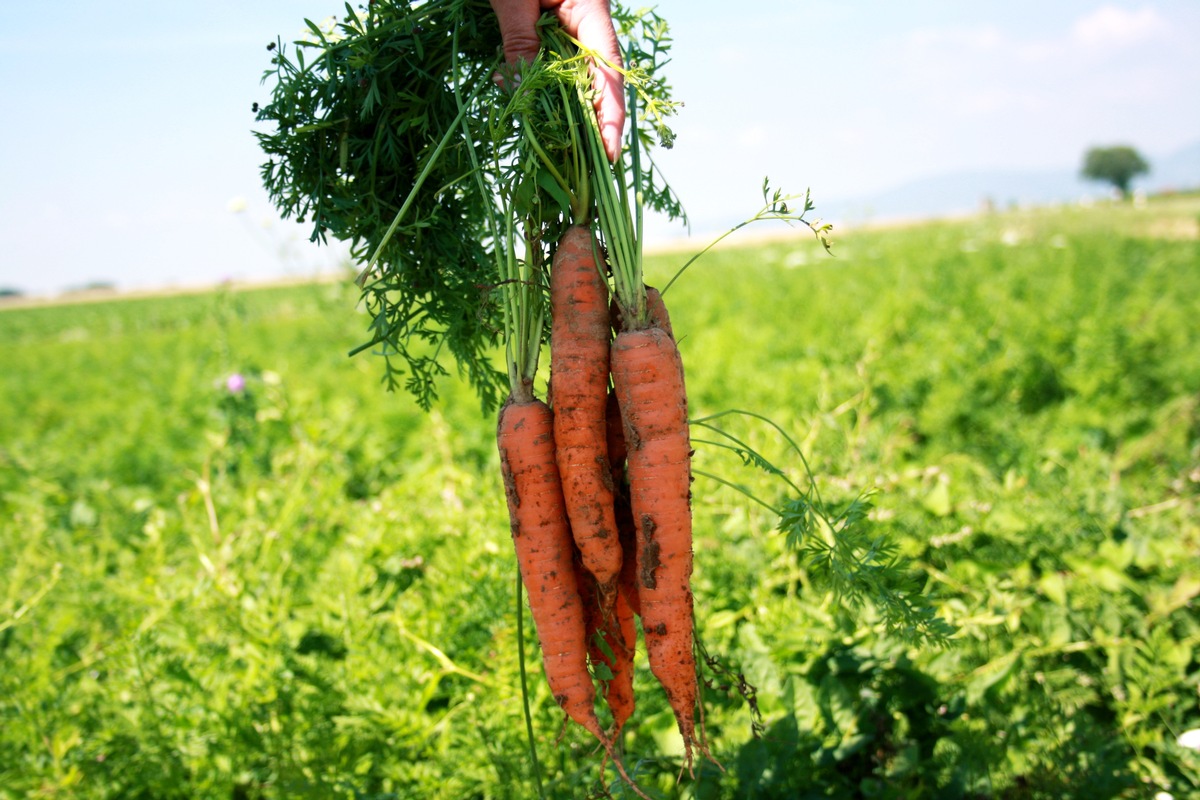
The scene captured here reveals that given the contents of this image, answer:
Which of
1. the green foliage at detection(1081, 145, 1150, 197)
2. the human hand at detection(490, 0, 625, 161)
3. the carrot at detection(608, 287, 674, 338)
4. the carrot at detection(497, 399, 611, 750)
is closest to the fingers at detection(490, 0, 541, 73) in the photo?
the human hand at detection(490, 0, 625, 161)

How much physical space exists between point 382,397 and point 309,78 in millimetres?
5560

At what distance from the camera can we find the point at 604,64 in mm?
1646

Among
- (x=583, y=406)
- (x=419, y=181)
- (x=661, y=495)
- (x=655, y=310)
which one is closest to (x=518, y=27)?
(x=419, y=181)

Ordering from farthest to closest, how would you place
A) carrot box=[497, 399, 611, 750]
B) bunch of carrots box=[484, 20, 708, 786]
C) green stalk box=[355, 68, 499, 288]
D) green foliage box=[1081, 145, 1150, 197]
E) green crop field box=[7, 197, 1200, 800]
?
green foliage box=[1081, 145, 1150, 197] < green crop field box=[7, 197, 1200, 800] < carrot box=[497, 399, 611, 750] < bunch of carrots box=[484, 20, 708, 786] < green stalk box=[355, 68, 499, 288]

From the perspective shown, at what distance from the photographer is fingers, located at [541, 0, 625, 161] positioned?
1.63m

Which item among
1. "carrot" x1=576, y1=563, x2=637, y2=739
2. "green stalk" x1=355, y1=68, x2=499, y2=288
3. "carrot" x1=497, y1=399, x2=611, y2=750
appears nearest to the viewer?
"green stalk" x1=355, y1=68, x2=499, y2=288

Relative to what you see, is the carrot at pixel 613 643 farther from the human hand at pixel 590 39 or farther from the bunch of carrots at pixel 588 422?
the human hand at pixel 590 39

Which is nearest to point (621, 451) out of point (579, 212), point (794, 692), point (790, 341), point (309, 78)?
point (579, 212)

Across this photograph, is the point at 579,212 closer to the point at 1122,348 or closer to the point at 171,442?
the point at 1122,348

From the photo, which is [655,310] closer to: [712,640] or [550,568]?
[550,568]

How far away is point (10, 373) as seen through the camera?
17.4 meters

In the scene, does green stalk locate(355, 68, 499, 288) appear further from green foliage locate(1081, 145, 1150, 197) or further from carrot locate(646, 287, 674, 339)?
green foliage locate(1081, 145, 1150, 197)

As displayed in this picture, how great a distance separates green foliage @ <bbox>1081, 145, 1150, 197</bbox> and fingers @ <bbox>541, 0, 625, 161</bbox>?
114 m

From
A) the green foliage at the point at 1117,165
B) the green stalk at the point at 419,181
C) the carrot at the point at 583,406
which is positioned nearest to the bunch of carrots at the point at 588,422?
the carrot at the point at 583,406
